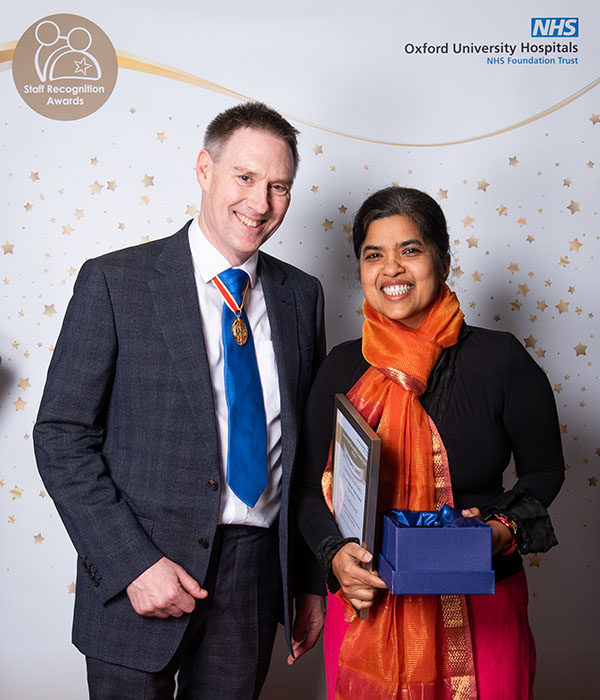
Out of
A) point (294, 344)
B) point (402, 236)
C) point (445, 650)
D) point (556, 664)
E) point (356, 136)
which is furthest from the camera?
point (556, 664)

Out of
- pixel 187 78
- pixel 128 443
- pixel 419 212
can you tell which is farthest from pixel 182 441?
pixel 187 78

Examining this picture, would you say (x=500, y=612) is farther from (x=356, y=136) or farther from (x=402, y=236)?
(x=356, y=136)

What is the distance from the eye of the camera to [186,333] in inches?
63.6

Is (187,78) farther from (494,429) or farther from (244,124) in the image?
(494,429)

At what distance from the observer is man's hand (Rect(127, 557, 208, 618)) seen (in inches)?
60.4

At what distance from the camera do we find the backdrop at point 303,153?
2434mm

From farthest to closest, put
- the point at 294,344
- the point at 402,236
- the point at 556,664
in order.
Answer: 1. the point at 556,664
2. the point at 294,344
3. the point at 402,236

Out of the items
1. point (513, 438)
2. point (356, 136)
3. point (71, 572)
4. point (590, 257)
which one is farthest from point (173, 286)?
point (590, 257)

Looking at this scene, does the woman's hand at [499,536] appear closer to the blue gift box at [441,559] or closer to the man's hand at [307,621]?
the blue gift box at [441,559]

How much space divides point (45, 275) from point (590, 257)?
5.97 ft

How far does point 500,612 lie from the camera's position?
1504 mm

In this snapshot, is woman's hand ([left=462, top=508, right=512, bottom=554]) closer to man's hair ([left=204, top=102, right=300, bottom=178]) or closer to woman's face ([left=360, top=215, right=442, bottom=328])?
woman's face ([left=360, top=215, right=442, bottom=328])

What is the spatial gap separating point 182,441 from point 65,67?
1.48 meters

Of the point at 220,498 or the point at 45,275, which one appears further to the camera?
the point at 45,275
